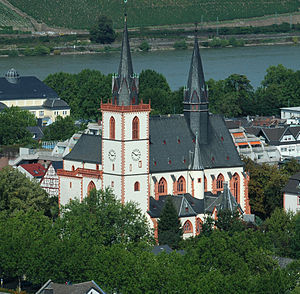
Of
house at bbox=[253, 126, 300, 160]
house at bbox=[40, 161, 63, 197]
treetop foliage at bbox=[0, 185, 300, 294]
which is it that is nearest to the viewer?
treetop foliage at bbox=[0, 185, 300, 294]

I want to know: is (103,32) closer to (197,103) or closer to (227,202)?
(197,103)

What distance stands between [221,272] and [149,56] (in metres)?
131

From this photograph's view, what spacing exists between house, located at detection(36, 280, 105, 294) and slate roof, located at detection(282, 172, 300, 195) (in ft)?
62.5

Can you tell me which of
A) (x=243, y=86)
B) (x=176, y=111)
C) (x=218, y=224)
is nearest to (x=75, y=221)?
(x=218, y=224)

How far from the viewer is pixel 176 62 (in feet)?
549

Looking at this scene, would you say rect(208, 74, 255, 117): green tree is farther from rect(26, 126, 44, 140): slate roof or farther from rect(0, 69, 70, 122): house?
rect(26, 126, 44, 140): slate roof

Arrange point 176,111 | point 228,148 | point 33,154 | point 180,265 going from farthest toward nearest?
point 176,111, point 33,154, point 228,148, point 180,265

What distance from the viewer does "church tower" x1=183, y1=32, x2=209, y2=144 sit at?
67.6 metres

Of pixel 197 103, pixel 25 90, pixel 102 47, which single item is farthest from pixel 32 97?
pixel 102 47

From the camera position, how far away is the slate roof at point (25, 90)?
115 meters

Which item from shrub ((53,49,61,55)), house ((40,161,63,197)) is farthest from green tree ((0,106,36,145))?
shrub ((53,49,61,55))

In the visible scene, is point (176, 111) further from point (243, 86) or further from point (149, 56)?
point (149, 56)

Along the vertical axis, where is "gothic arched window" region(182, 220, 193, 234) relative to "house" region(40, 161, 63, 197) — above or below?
below

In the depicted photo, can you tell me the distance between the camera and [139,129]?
6369 centimetres
